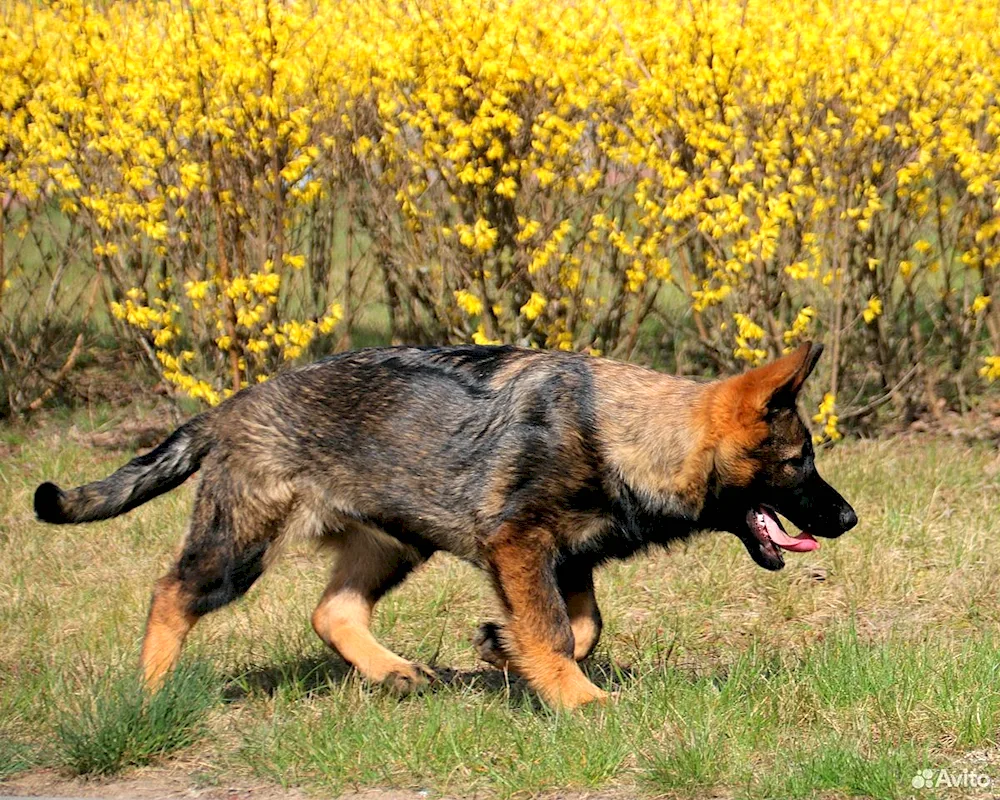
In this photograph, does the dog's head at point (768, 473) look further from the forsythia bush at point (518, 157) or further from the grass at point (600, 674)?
the forsythia bush at point (518, 157)

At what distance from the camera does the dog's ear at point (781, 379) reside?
4746 mm

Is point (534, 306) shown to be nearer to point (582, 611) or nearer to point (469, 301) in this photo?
point (469, 301)

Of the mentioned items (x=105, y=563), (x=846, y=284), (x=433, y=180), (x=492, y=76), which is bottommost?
(x=105, y=563)

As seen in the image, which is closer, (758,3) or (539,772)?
(539,772)

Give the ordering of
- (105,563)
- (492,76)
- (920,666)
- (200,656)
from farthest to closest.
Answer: (492,76) → (105,563) → (200,656) → (920,666)

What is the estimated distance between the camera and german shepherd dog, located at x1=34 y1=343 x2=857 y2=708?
16.5 feet

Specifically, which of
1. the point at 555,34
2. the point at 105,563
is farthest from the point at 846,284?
the point at 105,563

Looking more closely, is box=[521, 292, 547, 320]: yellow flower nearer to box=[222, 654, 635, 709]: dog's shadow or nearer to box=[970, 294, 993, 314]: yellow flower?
box=[970, 294, 993, 314]: yellow flower

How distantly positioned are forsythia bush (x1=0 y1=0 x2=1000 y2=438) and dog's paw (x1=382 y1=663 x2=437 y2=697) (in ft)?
11.0

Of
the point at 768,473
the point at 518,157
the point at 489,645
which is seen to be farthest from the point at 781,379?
the point at 518,157

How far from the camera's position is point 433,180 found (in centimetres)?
868

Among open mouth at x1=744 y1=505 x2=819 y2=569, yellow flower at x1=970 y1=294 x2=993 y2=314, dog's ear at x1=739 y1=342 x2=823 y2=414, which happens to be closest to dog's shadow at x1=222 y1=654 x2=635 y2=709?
open mouth at x1=744 y1=505 x2=819 y2=569

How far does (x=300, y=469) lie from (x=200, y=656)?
3.04ft

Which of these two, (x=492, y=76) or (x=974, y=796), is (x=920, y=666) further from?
(x=492, y=76)
